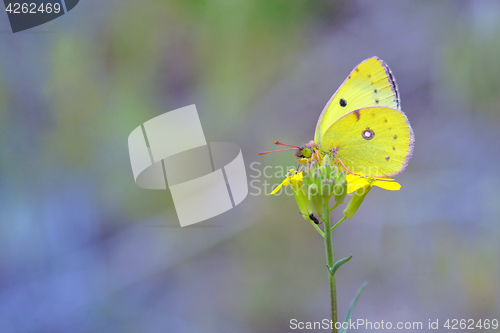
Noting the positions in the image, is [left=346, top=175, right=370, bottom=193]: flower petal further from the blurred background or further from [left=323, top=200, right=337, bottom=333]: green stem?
the blurred background

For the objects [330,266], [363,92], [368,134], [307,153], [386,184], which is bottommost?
[330,266]

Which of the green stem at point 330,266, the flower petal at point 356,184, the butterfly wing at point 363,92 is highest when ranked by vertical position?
the butterfly wing at point 363,92

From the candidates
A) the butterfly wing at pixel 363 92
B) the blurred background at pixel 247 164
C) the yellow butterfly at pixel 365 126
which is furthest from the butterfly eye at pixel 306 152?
the blurred background at pixel 247 164

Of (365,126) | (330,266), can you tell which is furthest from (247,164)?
(330,266)

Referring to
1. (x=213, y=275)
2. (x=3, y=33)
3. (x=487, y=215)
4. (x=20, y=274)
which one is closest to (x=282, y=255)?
(x=213, y=275)

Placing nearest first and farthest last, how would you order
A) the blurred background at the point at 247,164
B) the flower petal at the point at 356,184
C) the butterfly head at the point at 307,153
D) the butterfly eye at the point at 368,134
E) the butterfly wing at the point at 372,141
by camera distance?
1. the flower petal at the point at 356,184
2. the butterfly wing at the point at 372,141
3. the butterfly eye at the point at 368,134
4. the butterfly head at the point at 307,153
5. the blurred background at the point at 247,164

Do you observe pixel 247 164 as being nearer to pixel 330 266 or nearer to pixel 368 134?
pixel 368 134

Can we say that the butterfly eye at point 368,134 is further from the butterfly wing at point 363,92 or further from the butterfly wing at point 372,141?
the butterfly wing at point 363,92
